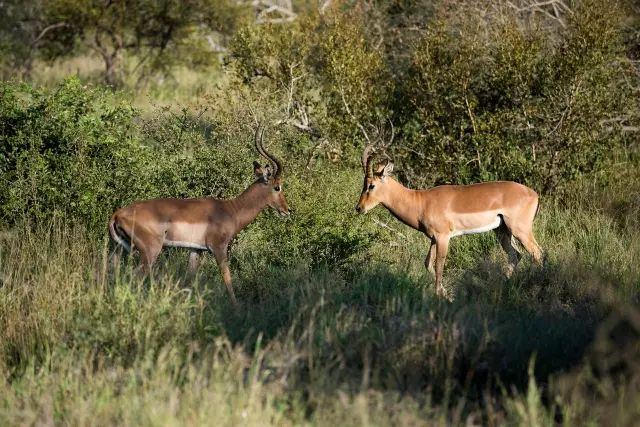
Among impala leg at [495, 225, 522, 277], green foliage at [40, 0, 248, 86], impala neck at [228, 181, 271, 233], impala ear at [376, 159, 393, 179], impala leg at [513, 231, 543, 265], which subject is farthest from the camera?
green foliage at [40, 0, 248, 86]

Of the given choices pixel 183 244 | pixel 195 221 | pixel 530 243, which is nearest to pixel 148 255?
pixel 183 244

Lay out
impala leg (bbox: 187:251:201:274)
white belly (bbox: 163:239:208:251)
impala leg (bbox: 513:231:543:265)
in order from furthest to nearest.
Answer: impala leg (bbox: 513:231:543:265)
impala leg (bbox: 187:251:201:274)
white belly (bbox: 163:239:208:251)

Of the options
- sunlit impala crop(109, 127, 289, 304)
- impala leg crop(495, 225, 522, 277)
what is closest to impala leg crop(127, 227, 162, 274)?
sunlit impala crop(109, 127, 289, 304)

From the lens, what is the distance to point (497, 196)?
920 cm

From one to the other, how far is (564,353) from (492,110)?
583 cm

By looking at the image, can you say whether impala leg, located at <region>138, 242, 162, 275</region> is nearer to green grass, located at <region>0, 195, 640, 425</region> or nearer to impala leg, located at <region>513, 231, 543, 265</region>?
green grass, located at <region>0, 195, 640, 425</region>

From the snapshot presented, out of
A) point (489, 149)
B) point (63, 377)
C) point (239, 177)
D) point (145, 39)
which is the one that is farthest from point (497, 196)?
point (145, 39)

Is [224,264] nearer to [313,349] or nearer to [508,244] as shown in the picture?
[313,349]

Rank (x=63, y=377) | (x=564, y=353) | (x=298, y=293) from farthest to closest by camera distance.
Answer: (x=298, y=293) < (x=564, y=353) < (x=63, y=377)

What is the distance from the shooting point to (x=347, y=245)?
8.75 metres

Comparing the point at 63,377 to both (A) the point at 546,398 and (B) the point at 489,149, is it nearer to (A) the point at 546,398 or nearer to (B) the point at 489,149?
(A) the point at 546,398

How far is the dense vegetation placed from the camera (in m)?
5.03

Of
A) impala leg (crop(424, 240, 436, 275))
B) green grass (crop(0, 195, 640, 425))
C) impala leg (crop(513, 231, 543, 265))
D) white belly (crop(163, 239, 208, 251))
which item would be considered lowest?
impala leg (crop(424, 240, 436, 275))

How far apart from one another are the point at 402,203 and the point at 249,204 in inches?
Result: 63.5
